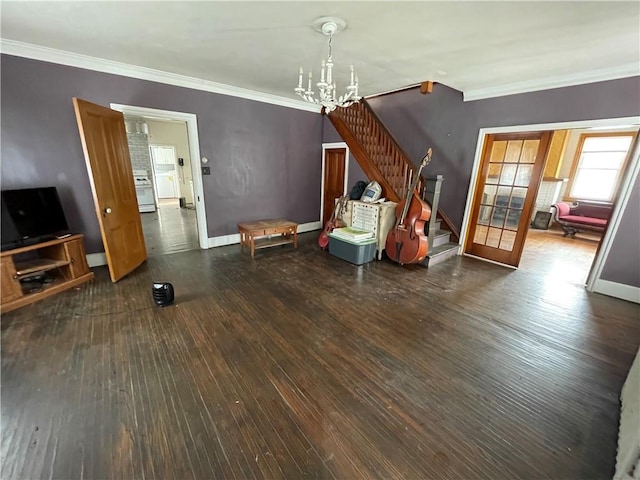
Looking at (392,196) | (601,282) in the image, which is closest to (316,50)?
(392,196)

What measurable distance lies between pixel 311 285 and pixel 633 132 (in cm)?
773

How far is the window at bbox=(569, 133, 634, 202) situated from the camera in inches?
236

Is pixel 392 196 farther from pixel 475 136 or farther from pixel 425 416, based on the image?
pixel 425 416

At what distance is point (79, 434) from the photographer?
4.91 feet

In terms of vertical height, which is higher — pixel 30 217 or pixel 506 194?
pixel 506 194

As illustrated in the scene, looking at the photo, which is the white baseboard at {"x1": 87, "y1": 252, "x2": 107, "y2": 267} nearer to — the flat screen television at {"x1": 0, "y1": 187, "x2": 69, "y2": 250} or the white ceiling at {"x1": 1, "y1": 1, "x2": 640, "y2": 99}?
the flat screen television at {"x1": 0, "y1": 187, "x2": 69, "y2": 250}

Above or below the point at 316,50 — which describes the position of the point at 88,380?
below

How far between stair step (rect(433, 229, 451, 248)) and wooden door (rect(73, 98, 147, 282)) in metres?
4.47

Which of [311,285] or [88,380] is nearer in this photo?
[88,380]

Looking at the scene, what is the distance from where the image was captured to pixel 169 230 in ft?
19.0

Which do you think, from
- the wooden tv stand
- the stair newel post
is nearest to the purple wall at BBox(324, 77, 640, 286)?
the stair newel post

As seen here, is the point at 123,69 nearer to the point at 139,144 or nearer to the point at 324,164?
the point at 324,164

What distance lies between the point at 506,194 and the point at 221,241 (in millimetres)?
4712

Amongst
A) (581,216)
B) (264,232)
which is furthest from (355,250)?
(581,216)
